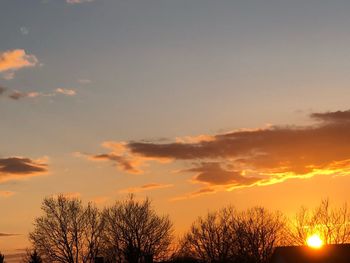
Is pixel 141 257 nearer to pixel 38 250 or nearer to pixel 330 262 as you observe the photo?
pixel 38 250

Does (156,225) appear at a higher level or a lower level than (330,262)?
higher

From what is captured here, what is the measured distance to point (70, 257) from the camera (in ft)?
287

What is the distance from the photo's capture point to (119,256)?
88.6 meters

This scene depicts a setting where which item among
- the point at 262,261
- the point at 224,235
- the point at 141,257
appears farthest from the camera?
the point at 224,235

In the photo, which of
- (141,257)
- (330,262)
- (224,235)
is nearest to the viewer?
(330,262)

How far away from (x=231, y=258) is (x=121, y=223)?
21083 mm

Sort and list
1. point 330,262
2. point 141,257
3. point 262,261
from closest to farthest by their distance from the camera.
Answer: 1. point 330,262
2. point 141,257
3. point 262,261

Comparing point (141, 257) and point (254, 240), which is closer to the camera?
point (141, 257)

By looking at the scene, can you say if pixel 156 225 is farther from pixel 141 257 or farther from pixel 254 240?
pixel 254 240

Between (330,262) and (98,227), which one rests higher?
(98,227)

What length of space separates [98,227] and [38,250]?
9266 millimetres

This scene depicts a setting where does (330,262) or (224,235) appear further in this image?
(224,235)

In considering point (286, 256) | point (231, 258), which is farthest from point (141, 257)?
point (286, 256)

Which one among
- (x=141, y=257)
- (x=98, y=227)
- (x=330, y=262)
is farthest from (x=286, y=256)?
(x=98, y=227)
